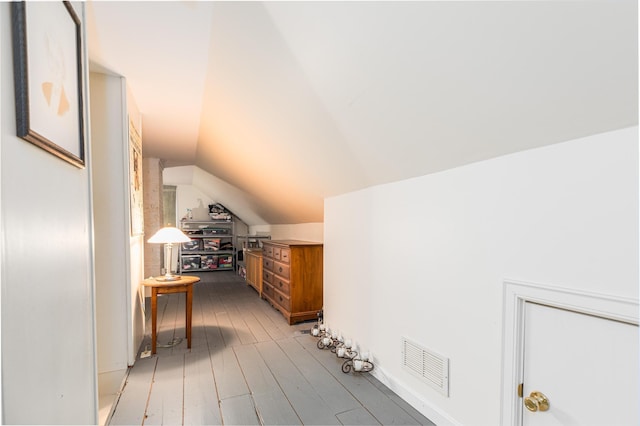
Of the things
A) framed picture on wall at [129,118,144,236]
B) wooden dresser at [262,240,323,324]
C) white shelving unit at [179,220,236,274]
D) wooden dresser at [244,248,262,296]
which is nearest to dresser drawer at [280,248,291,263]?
wooden dresser at [262,240,323,324]

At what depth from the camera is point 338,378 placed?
2283 mm

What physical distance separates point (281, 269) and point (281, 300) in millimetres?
402

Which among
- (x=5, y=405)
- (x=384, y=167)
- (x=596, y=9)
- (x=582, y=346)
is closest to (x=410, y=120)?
(x=384, y=167)

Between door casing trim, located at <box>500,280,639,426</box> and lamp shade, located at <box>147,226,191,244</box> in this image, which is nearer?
door casing trim, located at <box>500,280,639,426</box>

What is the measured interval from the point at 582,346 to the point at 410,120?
1.22 metres

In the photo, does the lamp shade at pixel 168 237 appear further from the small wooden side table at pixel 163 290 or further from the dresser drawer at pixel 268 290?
the dresser drawer at pixel 268 290

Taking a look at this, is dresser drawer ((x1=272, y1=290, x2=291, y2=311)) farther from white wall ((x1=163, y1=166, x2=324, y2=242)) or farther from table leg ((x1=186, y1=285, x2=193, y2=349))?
table leg ((x1=186, y1=285, x2=193, y2=349))

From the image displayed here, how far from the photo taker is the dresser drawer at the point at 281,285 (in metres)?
3.65

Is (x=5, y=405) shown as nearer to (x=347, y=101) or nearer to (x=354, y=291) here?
(x=347, y=101)

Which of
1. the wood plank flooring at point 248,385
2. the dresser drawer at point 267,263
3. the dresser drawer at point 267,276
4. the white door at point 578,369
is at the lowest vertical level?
the wood plank flooring at point 248,385

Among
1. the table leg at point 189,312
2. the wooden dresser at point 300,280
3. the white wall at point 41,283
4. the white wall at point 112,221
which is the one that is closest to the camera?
the white wall at point 41,283

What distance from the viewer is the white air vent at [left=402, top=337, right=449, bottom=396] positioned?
1705 millimetres

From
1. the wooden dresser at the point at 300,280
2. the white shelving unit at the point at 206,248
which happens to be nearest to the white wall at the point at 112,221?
the wooden dresser at the point at 300,280

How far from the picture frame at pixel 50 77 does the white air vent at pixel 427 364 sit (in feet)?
6.71
